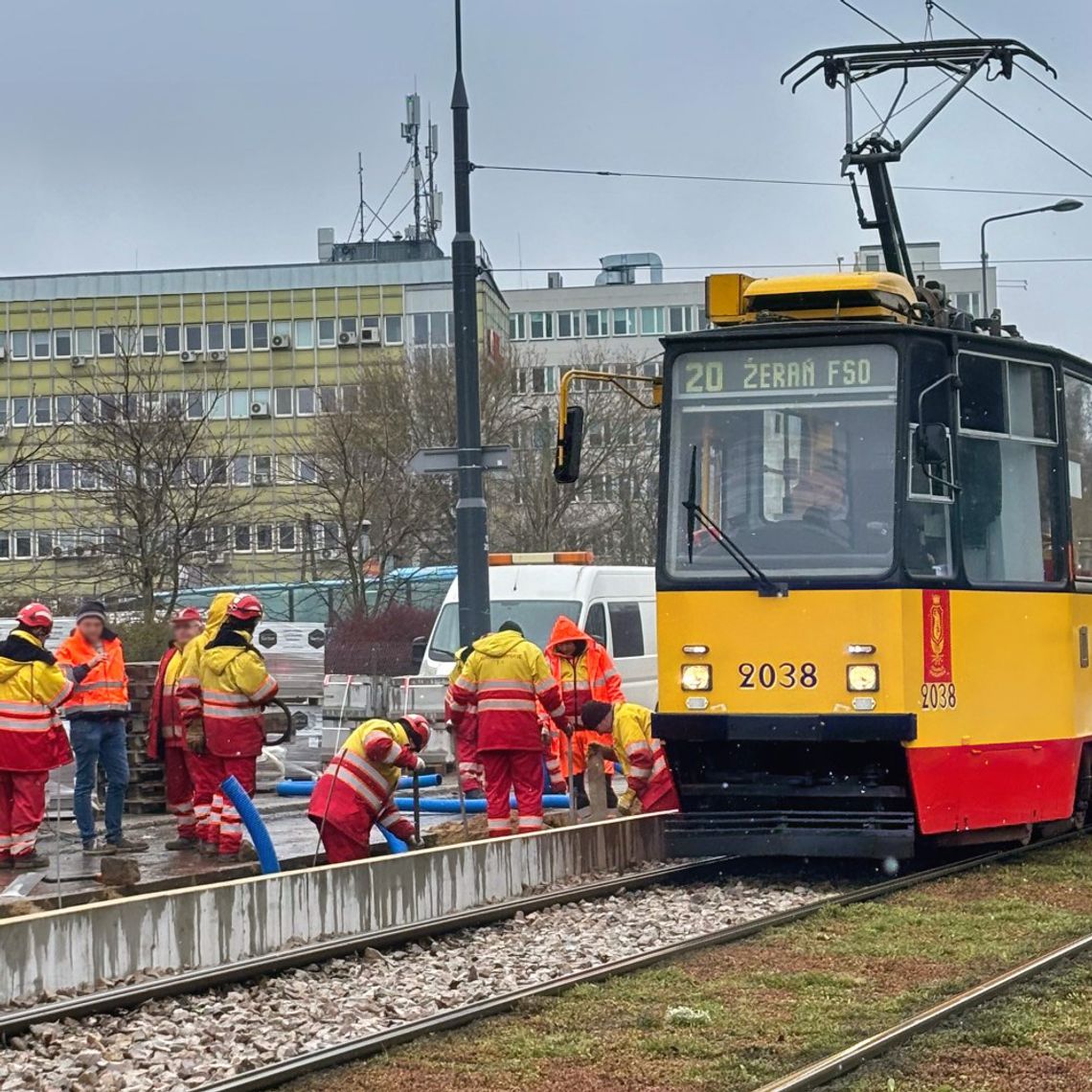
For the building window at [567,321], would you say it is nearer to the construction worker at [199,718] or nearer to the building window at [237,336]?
the building window at [237,336]

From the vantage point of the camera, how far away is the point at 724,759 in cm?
1283

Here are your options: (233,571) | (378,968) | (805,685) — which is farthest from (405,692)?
(233,571)

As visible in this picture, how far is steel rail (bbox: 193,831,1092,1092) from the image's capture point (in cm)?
718

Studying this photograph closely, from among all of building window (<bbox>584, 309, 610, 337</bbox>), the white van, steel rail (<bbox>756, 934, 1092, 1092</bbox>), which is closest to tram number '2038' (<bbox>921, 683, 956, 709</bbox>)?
steel rail (<bbox>756, 934, 1092, 1092</bbox>)

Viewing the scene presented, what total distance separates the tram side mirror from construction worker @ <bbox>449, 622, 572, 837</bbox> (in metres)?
2.97

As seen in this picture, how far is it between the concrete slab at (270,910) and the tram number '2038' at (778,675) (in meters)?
1.62

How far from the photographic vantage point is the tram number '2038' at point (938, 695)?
39.9ft

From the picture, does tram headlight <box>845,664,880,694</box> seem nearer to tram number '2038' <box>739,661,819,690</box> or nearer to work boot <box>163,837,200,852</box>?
tram number '2038' <box>739,661,819,690</box>

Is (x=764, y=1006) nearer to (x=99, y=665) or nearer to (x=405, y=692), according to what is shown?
(x=99, y=665)

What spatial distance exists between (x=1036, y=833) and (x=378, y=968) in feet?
20.9

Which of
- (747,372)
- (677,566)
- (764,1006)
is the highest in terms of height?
(747,372)

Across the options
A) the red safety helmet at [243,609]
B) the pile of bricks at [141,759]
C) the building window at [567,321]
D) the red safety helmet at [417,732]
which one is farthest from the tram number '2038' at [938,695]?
the building window at [567,321]

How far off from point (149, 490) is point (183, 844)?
63.9 ft

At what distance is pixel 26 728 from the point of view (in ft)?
41.0
